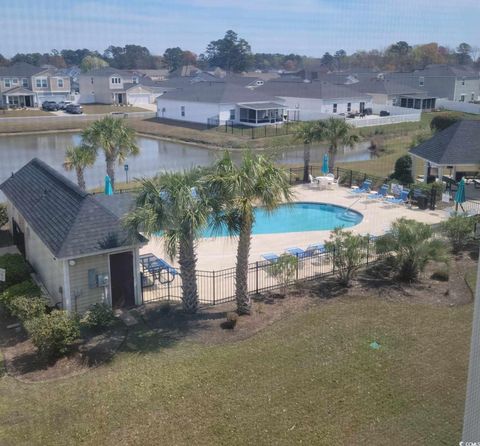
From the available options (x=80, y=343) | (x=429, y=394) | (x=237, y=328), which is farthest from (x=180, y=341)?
(x=429, y=394)

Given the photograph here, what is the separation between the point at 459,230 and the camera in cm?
1443

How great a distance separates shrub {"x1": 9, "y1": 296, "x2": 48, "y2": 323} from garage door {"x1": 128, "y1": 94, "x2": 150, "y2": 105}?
178 ft

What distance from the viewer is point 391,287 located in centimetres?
1229

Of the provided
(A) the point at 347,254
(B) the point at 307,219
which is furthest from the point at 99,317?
(B) the point at 307,219

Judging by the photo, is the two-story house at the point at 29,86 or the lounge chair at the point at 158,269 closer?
the lounge chair at the point at 158,269

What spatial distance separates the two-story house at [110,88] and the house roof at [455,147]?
43.1 m

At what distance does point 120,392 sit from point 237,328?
2788 millimetres

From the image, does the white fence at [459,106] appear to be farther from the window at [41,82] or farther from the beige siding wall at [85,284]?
the beige siding wall at [85,284]

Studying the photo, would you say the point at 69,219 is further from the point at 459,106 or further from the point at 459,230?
the point at 459,106

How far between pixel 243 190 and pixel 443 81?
176 feet

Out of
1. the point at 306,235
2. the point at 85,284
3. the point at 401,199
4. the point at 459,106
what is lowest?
the point at 306,235

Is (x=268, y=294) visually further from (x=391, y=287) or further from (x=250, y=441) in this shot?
(x=250, y=441)

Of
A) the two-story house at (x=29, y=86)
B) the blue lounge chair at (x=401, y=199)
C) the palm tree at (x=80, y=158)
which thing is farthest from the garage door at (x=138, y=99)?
the blue lounge chair at (x=401, y=199)

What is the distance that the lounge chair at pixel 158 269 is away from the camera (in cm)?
1283
